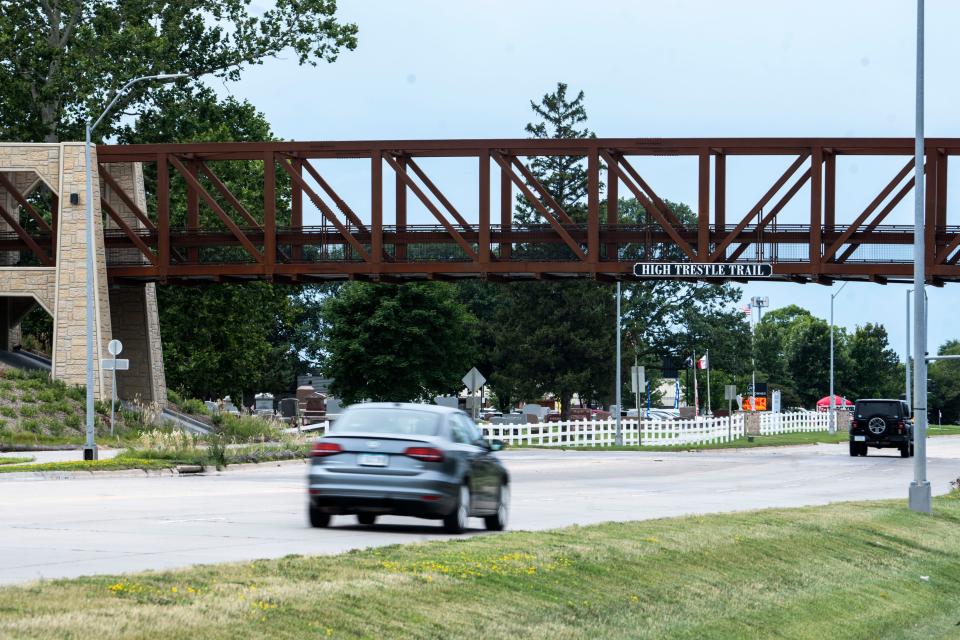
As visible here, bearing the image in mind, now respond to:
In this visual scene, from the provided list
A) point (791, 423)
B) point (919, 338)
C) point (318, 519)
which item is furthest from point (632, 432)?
point (318, 519)

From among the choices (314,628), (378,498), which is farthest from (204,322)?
(314,628)

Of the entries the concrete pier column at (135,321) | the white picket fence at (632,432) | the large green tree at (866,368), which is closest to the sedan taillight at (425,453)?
the white picket fence at (632,432)

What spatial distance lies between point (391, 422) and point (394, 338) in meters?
62.8

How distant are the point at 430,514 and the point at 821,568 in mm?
4575

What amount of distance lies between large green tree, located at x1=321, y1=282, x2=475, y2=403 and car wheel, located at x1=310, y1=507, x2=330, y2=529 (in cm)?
6092

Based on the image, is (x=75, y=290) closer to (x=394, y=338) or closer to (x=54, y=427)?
(x=54, y=427)

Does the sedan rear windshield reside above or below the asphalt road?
above

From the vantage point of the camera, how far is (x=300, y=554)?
49.9ft

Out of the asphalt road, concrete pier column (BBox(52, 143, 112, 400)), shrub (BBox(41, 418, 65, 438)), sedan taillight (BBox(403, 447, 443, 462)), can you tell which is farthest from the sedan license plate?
concrete pier column (BBox(52, 143, 112, 400))

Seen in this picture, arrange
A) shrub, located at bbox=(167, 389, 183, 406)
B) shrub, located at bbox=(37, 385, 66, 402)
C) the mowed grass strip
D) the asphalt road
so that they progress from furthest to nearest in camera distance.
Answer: shrub, located at bbox=(167, 389, 183, 406) < shrub, located at bbox=(37, 385, 66, 402) < the asphalt road < the mowed grass strip

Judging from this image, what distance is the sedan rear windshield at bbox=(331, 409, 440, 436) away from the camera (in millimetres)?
19000

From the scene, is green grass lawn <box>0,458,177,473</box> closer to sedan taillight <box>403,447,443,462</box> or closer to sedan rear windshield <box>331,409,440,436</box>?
sedan rear windshield <box>331,409,440,436</box>

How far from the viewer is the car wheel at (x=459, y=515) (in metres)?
18.8

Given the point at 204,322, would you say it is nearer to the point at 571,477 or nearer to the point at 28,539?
the point at 571,477
